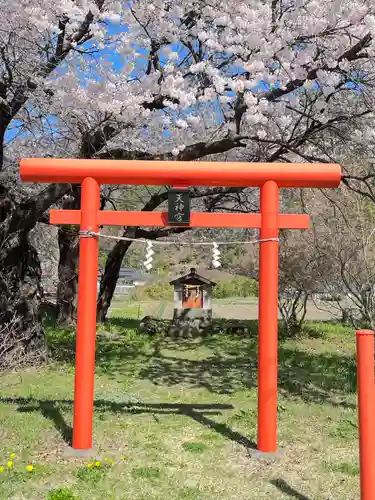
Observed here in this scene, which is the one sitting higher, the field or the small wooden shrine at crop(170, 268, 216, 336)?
the small wooden shrine at crop(170, 268, 216, 336)

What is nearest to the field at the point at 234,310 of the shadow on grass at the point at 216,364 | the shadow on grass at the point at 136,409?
the shadow on grass at the point at 216,364

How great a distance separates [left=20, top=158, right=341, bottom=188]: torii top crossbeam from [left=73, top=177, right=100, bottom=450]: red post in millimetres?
174

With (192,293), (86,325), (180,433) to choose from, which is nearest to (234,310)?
(192,293)

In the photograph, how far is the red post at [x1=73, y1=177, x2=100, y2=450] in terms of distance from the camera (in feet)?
15.8

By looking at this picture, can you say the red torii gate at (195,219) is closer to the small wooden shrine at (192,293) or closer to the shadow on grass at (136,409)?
the shadow on grass at (136,409)

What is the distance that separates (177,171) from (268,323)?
1.78 m

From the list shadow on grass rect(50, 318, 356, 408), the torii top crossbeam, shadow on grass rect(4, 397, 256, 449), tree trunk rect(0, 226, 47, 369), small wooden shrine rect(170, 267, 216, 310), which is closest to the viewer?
the torii top crossbeam

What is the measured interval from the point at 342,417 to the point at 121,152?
519cm

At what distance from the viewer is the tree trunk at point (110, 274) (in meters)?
14.5

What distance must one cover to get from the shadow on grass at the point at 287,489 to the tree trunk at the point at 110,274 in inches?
418

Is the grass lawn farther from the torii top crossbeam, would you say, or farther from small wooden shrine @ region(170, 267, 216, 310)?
small wooden shrine @ region(170, 267, 216, 310)

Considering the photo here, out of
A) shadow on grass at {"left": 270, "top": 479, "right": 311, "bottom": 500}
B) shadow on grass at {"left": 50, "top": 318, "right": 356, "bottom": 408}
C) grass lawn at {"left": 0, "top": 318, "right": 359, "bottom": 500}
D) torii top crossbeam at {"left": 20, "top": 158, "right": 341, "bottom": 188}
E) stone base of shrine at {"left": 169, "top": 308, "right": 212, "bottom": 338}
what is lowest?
shadow on grass at {"left": 270, "top": 479, "right": 311, "bottom": 500}

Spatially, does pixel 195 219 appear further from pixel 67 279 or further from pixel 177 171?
pixel 67 279

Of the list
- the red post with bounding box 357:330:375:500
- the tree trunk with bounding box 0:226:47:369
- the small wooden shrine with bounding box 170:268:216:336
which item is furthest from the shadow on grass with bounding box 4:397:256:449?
the small wooden shrine with bounding box 170:268:216:336
